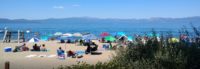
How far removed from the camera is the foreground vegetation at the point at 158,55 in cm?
805

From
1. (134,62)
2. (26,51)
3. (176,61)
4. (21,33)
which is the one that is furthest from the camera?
(21,33)

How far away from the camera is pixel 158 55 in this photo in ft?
26.8

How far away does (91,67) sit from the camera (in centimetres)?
888

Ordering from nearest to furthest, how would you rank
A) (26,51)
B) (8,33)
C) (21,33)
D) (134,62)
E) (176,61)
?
(176,61) < (134,62) < (26,51) < (8,33) < (21,33)

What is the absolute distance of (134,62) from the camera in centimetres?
859

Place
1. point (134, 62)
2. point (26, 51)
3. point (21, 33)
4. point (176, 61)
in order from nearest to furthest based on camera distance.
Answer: point (176, 61)
point (134, 62)
point (26, 51)
point (21, 33)

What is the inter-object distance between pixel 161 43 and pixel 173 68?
2.84ft

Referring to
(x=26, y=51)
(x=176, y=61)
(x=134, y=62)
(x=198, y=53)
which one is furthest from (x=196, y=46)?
(x=26, y=51)

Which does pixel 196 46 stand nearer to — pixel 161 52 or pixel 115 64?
pixel 161 52

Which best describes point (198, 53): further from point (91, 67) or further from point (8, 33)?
point (8, 33)

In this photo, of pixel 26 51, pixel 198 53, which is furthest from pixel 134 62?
pixel 26 51

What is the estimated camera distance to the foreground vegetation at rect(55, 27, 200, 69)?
8047 millimetres

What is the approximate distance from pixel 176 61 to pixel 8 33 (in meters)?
38.3

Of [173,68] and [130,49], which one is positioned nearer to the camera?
[173,68]
